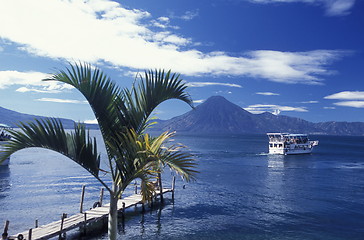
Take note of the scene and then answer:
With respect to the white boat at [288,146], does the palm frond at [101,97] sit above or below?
above

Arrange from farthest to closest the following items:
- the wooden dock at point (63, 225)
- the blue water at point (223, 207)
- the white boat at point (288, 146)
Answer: the white boat at point (288, 146) < the blue water at point (223, 207) < the wooden dock at point (63, 225)

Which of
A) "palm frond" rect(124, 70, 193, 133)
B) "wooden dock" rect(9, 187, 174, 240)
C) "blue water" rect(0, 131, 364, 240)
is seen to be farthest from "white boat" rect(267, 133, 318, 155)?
"palm frond" rect(124, 70, 193, 133)

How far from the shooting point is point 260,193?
151ft

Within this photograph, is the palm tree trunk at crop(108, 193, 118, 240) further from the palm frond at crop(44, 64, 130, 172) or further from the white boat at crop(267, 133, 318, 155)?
the white boat at crop(267, 133, 318, 155)

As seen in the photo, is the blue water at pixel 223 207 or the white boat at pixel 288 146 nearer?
the blue water at pixel 223 207

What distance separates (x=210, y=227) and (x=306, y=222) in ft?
34.2

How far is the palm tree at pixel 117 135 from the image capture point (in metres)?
6.73

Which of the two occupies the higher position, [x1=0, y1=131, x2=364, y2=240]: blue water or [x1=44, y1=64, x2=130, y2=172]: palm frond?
[x1=44, y1=64, x2=130, y2=172]: palm frond

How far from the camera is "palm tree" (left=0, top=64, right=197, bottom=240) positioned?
6.73 metres

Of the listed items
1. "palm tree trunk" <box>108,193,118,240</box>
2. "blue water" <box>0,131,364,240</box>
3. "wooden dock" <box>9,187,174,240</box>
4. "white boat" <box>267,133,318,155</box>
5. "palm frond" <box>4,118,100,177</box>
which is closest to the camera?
"palm frond" <box>4,118,100,177</box>

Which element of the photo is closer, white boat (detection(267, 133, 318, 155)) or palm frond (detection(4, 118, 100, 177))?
palm frond (detection(4, 118, 100, 177))

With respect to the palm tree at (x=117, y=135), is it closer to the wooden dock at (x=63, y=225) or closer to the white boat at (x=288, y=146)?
the wooden dock at (x=63, y=225)

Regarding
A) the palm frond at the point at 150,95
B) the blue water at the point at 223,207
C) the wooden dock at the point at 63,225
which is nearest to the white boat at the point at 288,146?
the blue water at the point at 223,207

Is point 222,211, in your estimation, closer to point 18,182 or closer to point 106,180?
point 106,180
